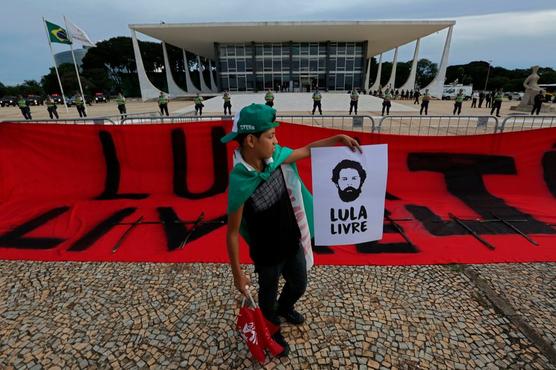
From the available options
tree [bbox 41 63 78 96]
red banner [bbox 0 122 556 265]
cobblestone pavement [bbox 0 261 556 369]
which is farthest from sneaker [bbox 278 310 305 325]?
tree [bbox 41 63 78 96]

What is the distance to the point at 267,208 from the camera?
168 centimetres

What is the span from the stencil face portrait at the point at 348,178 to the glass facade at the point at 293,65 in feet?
139

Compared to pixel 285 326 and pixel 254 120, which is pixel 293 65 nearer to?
pixel 285 326

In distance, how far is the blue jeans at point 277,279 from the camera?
1852 mm

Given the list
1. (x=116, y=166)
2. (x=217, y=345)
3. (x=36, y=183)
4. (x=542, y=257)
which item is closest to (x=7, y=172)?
(x=36, y=183)

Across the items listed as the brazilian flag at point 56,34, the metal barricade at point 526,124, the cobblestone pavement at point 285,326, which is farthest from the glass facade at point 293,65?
the cobblestone pavement at point 285,326

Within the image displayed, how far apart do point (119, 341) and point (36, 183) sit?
4424 mm

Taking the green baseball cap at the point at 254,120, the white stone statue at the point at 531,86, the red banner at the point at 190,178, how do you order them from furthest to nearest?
1. the white stone statue at the point at 531,86
2. the red banner at the point at 190,178
3. the green baseball cap at the point at 254,120

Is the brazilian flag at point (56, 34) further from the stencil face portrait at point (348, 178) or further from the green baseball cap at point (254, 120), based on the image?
the green baseball cap at point (254, 120)

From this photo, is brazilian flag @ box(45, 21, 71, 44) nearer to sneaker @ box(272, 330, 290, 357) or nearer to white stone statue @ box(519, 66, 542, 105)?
sneaker @ box(272, 330, 290, 357)

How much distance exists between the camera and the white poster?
2206 mm

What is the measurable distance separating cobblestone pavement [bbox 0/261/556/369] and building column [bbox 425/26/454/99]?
45.0 metres

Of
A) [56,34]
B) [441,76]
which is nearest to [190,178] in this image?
[56,34]

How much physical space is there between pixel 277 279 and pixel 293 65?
44855 millimetres
